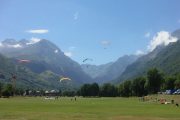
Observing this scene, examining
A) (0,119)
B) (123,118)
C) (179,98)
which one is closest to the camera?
(0,119)

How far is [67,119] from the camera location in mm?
49156

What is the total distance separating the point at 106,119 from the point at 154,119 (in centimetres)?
581

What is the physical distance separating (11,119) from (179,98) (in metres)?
87.9

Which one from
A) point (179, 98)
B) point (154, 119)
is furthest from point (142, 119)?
point (179, 98)

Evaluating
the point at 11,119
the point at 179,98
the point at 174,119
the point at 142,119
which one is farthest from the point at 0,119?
the point at 179,98

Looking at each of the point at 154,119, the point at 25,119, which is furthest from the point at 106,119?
the point at 25,119

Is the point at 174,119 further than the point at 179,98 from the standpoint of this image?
No

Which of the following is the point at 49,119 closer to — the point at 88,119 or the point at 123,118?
the point at 88,119

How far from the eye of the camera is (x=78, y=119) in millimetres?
49062

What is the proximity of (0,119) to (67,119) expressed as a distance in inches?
305

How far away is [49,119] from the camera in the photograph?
4847cm

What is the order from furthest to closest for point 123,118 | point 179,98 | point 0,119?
point 179,98 < point 123,118 < point 0,119

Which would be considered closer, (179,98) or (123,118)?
(123,118)

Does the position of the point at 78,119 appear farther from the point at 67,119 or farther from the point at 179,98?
the point at 179,98
